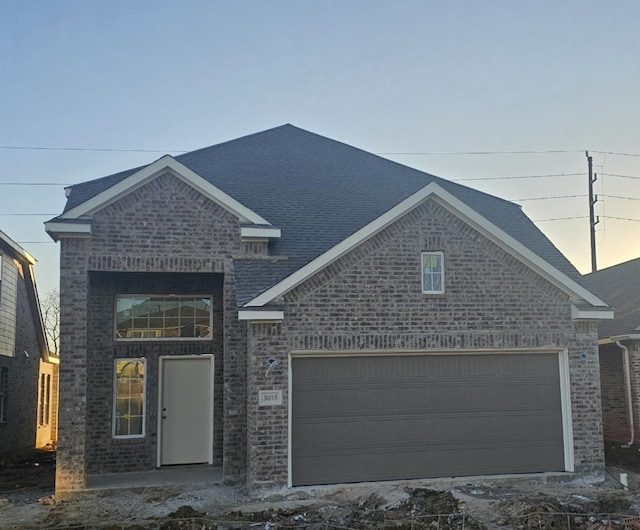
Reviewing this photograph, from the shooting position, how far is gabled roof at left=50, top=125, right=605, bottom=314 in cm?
1258

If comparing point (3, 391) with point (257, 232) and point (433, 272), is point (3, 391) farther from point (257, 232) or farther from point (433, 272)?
point (433, 272)

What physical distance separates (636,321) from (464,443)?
268 inches

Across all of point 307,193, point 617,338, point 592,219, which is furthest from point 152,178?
point 592,219

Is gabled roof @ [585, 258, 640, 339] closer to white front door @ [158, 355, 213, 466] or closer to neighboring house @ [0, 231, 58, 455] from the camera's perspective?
white front door @ [158, 355, 213, 466]

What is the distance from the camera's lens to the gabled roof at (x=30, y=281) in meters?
17.5

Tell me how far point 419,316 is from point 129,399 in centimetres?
587

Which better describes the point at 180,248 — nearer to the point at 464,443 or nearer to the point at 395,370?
the point at 395,370

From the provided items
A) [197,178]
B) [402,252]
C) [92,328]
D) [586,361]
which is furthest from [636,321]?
[92,328]

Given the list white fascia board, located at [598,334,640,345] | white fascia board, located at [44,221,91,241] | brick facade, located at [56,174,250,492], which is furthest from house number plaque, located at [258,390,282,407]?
white fascia board, located at [598,334,640,345]

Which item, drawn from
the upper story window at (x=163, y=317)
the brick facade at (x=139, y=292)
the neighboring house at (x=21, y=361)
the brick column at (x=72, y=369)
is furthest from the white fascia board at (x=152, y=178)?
the neighboring house at (x=21, y=361)

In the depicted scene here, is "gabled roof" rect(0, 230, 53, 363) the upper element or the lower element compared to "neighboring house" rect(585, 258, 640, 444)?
upper

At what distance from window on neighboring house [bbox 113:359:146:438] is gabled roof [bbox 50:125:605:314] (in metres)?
3.10

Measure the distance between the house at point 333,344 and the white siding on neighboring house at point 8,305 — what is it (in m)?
5.50

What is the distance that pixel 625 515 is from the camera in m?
9.45
